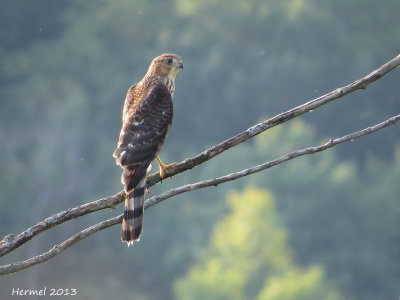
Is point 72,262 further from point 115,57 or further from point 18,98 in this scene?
point 115,57

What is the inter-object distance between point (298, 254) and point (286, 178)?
4661 mm

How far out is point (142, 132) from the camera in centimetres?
626

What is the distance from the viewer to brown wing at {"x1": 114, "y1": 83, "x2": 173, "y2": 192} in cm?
580

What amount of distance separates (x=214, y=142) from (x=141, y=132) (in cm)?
4925

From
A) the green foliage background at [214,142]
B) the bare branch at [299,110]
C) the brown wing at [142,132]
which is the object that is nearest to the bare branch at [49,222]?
the bare branch at [299,110]

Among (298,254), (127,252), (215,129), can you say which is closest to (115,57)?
(215,129)

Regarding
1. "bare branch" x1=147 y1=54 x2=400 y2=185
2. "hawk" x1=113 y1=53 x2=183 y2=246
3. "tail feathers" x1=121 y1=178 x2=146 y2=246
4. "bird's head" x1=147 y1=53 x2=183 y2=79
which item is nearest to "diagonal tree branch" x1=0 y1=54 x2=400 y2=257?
"bare branch" x1=147 y1=54 x2=400 y2=185

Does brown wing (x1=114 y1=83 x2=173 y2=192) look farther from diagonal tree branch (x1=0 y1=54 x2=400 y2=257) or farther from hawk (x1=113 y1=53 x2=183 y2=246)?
diagonal tree branch (x1=0 y1=54 x2=400 y2=257)

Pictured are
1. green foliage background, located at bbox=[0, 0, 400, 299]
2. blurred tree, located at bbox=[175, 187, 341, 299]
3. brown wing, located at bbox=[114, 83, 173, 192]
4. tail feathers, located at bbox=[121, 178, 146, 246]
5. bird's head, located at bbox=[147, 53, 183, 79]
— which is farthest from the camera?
green foliage background, located at bbox=[0, 0, 400, 299]

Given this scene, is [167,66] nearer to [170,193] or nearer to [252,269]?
[170,193]

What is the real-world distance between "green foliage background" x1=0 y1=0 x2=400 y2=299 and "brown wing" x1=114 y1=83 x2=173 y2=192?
122 feet

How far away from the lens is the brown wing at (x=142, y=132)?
5805 mm

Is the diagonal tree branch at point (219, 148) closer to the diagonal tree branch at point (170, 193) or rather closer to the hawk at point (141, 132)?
the diagonal tree branch at point (170, 193)

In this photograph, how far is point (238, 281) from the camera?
45.4 meters
